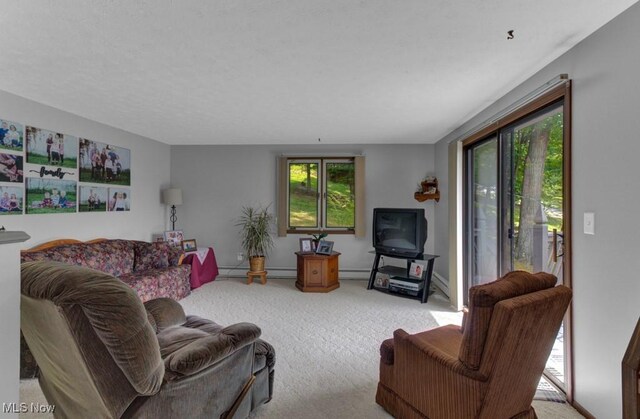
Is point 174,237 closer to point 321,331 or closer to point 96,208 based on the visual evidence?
point 96,208

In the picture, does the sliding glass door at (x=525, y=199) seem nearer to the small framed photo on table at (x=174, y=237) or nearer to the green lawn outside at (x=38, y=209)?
the small framed photo on table at (x=174, y=237)

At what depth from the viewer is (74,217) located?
3.58 m

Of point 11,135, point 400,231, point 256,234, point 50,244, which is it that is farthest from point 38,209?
point 400,231

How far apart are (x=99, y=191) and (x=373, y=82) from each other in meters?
3.66

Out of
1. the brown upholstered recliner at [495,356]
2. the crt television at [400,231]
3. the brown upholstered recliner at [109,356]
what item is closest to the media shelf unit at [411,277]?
the crt television at [400,231]

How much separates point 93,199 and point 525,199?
189 inches

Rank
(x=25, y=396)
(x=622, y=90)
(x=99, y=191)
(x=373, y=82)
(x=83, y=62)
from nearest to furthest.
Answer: (x=622, y=90), (x=25, y=396), (x=83, y=62), (x=373, y=82), (x=99, y=191)

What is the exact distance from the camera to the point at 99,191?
3.93 meters

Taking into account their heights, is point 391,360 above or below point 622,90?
below

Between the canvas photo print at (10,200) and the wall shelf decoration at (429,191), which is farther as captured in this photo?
the wall shelf decoration at (429,191)

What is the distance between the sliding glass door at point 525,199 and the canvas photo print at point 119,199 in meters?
4.70

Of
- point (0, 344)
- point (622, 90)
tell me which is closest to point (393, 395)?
point (0, 344)

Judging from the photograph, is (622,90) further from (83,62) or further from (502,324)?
(83,62)

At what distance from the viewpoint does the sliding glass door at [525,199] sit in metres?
2.27
